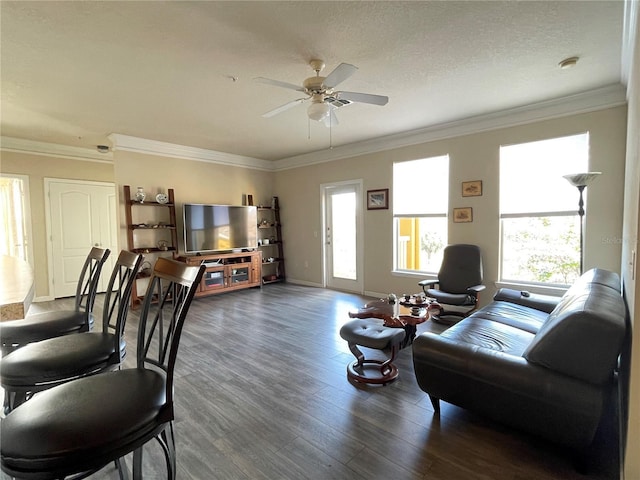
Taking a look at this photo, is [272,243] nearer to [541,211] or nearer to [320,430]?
[541,211]

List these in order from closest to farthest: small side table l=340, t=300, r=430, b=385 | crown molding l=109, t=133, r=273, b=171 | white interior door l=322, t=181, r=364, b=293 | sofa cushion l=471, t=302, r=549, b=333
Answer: small side table l=340, t=300, r=430, b=385
sofa cushion l=471, t=302, r=549, b=333
crown molding l=109, t=133, r=273, b=171
white interior door l=322, t=181, r=364, b=293

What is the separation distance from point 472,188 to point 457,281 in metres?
1.29

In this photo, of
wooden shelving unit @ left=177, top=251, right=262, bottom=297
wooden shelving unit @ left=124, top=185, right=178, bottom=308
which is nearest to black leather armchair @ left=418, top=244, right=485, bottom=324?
wooden shelving unit @ left=177, top=251, right=262, bottom=297

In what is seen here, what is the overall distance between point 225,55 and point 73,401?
2.51m

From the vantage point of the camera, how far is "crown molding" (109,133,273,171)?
4789 mm

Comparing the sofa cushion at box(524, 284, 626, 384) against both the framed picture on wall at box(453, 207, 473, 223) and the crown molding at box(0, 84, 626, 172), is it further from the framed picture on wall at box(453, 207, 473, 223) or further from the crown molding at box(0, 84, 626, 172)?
the crown molding at box(0, 84, 626, 172)

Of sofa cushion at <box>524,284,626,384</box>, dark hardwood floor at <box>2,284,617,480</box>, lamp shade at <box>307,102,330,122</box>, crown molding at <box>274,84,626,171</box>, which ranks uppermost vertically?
crown molding at <box>274,84,626,171</box>

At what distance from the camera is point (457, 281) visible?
4.12 meters

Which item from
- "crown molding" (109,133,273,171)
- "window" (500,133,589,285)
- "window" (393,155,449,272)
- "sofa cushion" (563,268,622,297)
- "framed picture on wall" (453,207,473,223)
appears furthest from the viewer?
"crown molding" (109,133,273,171)

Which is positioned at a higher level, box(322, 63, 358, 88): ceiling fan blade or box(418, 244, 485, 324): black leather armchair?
box(322, 63, 358, 88): ceiling fan blade

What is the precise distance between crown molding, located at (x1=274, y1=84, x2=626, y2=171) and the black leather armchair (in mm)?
1623

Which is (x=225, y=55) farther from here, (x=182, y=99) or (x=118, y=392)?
(x=118, y=392)

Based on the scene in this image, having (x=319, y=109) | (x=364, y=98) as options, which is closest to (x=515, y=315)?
(x=364, y=98)

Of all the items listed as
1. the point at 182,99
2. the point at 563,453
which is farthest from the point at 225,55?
the point at 563,453
